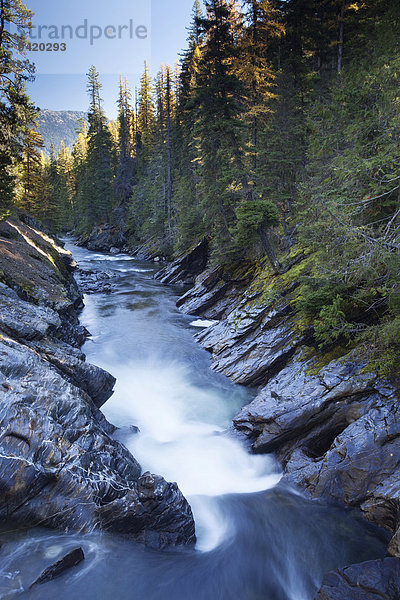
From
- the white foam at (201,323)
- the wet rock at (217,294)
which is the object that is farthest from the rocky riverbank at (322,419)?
the wet rock at (217,294)

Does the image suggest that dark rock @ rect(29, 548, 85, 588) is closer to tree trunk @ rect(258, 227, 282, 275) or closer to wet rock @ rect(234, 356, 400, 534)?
wet rock @ rect(234, 356, 400, 534)

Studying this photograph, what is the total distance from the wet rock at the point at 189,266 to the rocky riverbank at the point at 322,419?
14294 mm

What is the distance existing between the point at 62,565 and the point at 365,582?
171 inches

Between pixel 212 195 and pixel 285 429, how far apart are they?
51.7 ft

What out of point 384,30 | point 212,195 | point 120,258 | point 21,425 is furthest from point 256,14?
point 120,258

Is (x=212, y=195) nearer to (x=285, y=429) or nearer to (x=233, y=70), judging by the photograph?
(x=233, y=70)

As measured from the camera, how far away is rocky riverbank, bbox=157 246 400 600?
214 inches

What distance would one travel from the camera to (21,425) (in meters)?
5.39

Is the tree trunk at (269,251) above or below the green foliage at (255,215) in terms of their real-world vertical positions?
below

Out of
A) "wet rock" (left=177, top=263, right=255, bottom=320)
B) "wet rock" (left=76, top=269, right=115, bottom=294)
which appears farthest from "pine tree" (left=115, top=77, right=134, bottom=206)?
"wet rock" (left=177, top=263, right=255, bottom=320)

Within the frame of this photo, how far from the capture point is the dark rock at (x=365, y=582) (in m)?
4.16

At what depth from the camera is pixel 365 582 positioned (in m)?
4.30

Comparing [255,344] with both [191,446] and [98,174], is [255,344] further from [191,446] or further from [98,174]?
[98,174]

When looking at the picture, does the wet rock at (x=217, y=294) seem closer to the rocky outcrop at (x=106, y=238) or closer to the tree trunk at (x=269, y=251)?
the tree trunk at (x=269, y=251)
